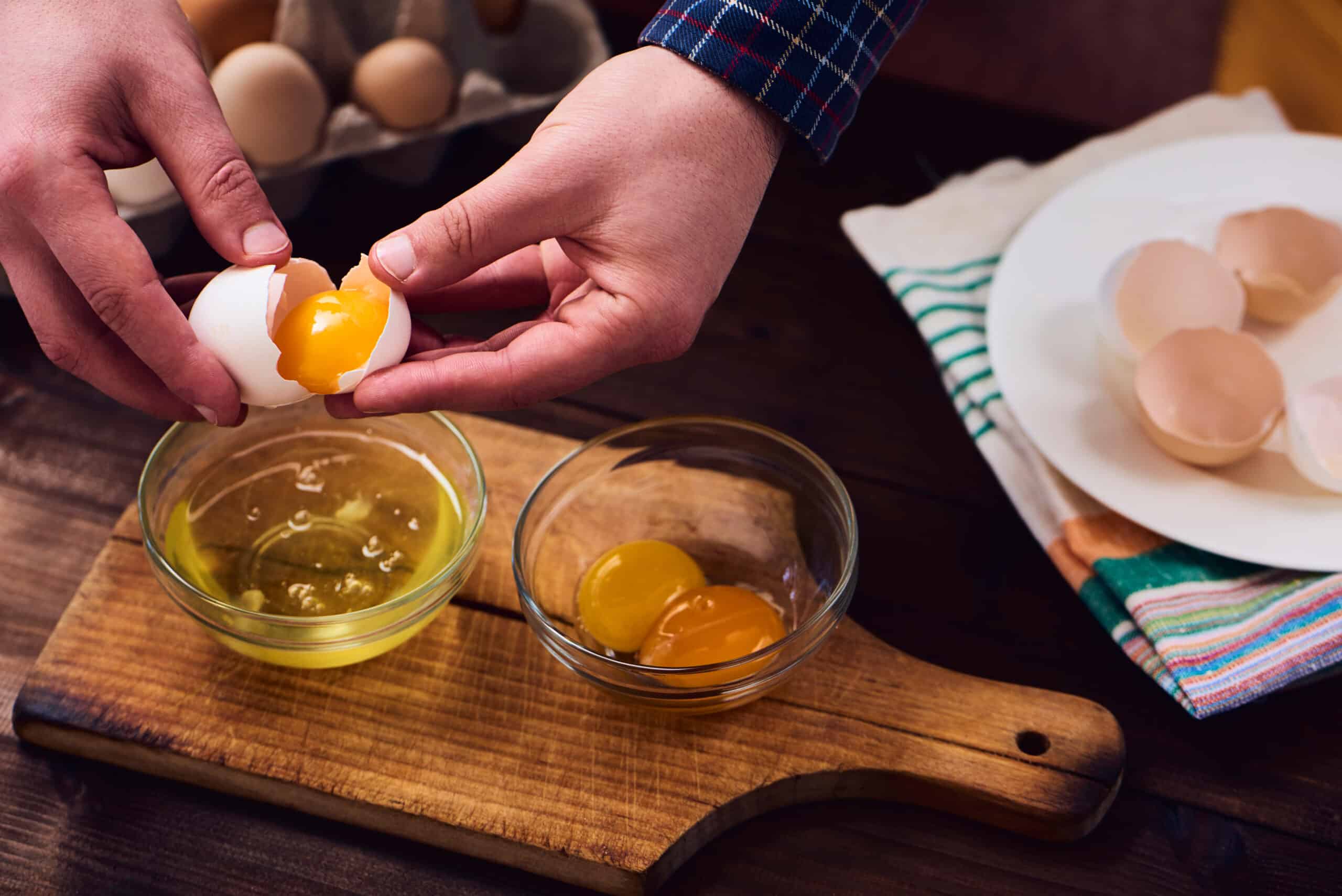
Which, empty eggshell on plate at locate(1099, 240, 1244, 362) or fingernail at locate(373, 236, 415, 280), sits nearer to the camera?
fingernail at locate(373, 236, 415, 280)

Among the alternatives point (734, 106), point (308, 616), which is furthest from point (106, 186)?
point (734, 106)

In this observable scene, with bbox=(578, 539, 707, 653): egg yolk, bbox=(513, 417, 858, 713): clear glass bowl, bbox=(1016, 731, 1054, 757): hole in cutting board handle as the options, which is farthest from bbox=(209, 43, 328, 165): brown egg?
bbox=(1016, 731, 1054, 757): hole in cutting board handle

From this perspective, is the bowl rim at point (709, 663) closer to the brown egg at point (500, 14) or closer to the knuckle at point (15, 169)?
the knuckle at point (15, 169)

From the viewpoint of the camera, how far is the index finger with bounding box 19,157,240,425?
918 millimetres

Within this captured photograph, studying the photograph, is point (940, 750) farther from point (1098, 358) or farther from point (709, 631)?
point (1098, 358)

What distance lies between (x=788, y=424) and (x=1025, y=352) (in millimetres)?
301

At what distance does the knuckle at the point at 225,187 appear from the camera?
0.98m

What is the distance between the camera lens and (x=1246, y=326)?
4.85ft

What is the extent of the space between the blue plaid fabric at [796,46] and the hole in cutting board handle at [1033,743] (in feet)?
1.96

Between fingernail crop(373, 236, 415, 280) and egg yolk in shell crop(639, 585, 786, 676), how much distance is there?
41 cm

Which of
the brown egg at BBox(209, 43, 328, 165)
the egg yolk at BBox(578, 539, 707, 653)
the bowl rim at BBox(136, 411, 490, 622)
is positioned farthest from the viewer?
the brown egg at BBox(209, 43, 328, 165)

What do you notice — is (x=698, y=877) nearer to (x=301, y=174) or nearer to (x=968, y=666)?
(x=968, y=666)

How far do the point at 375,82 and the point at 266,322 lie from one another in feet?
2.44

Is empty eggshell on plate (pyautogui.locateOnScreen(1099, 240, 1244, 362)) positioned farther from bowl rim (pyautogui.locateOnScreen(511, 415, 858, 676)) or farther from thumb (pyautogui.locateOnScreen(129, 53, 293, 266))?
thumb (pyautogui.locateOnScreen(129, 53, 293, 266))
